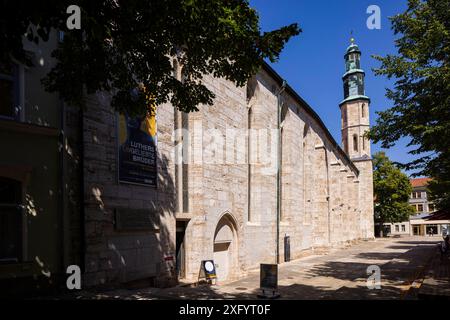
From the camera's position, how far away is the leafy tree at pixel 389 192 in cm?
5906

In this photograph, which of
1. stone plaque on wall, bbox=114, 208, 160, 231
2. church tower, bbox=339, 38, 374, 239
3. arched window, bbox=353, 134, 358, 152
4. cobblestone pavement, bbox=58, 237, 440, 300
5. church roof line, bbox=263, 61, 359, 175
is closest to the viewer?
cobblestone pavement, bbox=58, 237, 440, 300

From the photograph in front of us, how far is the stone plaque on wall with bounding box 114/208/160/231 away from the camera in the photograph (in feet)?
34.7

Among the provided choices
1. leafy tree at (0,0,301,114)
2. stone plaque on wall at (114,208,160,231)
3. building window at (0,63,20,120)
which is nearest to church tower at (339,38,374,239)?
stone plaque on wall at (114,208,160,231)

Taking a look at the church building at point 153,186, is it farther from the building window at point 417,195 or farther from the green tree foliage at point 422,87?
the building window at point 417,195

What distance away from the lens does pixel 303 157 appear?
95.4 feet

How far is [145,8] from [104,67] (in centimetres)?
118

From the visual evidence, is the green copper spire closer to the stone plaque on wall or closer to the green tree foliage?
the green tree foliage

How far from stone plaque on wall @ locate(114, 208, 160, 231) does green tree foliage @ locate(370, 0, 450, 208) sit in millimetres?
8760

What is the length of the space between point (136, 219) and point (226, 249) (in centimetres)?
686

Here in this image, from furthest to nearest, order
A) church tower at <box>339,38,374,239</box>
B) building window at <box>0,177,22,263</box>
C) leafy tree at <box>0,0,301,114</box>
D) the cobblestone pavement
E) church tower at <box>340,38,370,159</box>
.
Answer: church tower at <box>340,38,370,159</box> < church tower at <box>339,38,374,239</box> < the cobblestone pavement < building window at <box>0,177,22,263</box> < leafy tree at <box>0,0,301,114</box>

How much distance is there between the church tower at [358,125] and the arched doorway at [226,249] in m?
42.8

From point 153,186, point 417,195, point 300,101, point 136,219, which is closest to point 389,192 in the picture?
point 417,195

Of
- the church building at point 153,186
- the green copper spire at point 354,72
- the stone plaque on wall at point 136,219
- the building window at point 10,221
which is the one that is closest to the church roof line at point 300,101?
the church building at point 153,186
